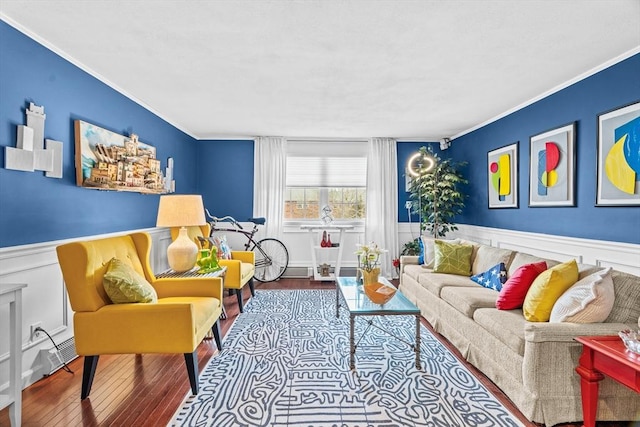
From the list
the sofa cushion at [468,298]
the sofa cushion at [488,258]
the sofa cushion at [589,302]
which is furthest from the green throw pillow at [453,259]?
the sofa cushion at [589,302]

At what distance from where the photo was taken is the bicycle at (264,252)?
19.6 ft

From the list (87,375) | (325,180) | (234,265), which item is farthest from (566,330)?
(325,180)

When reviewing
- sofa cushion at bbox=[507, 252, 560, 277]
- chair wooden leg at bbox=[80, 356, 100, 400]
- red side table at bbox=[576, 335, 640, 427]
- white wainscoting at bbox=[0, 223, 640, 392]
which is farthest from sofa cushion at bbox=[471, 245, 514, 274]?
chair wooden leg at bbox=[80, 356, 100, 400]

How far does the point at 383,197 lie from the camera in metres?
6.32

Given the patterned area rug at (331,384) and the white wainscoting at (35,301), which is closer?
the patterned area rug at (331,384)

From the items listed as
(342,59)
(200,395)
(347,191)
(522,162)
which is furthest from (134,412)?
(347,191)

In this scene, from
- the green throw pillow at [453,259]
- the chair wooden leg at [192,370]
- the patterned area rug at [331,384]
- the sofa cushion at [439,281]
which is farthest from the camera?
the green throw pillow at [453,259]

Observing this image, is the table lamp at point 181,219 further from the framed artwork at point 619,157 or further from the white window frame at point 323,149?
the framed artwork at point 619,157

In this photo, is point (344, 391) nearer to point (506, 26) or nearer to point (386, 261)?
point (506, 26)

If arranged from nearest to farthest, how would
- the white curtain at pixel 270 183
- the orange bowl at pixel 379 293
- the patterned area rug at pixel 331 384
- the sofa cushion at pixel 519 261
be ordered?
the patterned area rug at pixel 331 384
the orange bowl at pixel 379 293
the sofa cushion at pixel 519 261
the white curtain at pixel 270 183

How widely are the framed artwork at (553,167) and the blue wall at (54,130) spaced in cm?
451

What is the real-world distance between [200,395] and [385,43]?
277 centimetres

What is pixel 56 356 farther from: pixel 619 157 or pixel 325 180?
pixel 619 157

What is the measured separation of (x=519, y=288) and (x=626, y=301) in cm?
66
